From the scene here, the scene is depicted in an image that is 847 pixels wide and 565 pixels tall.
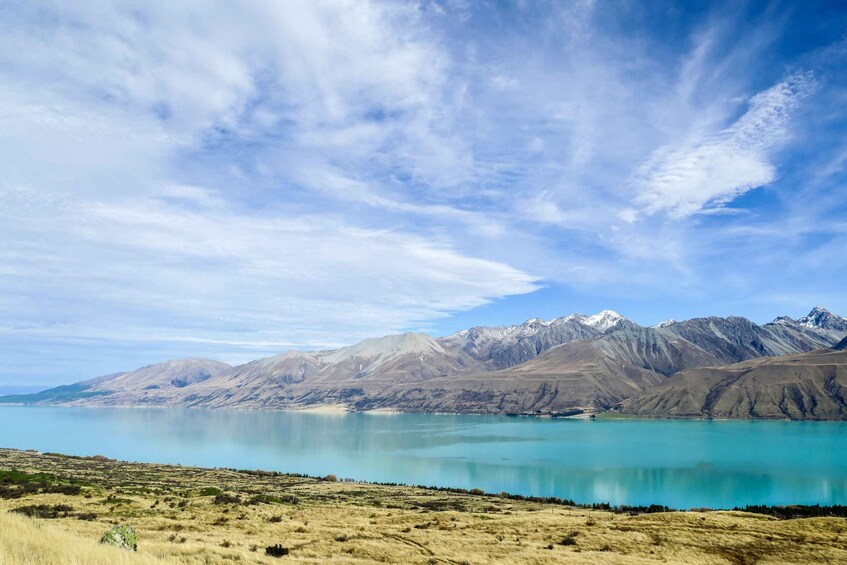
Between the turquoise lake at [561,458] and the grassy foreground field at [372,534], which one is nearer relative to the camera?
the grassy foreground field at [372,534]

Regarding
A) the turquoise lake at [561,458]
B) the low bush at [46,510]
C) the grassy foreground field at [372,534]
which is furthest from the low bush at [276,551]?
the turquoise lake at [561,458]

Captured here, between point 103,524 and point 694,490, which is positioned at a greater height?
point 103,524

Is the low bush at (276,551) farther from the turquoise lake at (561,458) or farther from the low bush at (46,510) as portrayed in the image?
the turquoise lake at (561,458)

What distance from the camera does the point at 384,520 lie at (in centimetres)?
3198

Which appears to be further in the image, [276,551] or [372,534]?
[372,534]

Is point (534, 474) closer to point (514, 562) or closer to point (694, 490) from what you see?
point (694, 490)

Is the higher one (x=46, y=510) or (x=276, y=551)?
(x=276, y=551)

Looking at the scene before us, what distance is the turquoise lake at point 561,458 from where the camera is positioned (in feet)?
262

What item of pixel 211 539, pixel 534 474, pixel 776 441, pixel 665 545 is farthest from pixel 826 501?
pixel 776 441

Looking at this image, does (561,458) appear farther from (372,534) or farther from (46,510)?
(46,510)

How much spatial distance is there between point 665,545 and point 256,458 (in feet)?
372

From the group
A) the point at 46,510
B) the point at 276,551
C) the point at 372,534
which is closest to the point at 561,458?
the point at 372,534

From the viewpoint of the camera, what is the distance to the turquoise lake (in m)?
79.9

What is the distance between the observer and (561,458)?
382 feet
